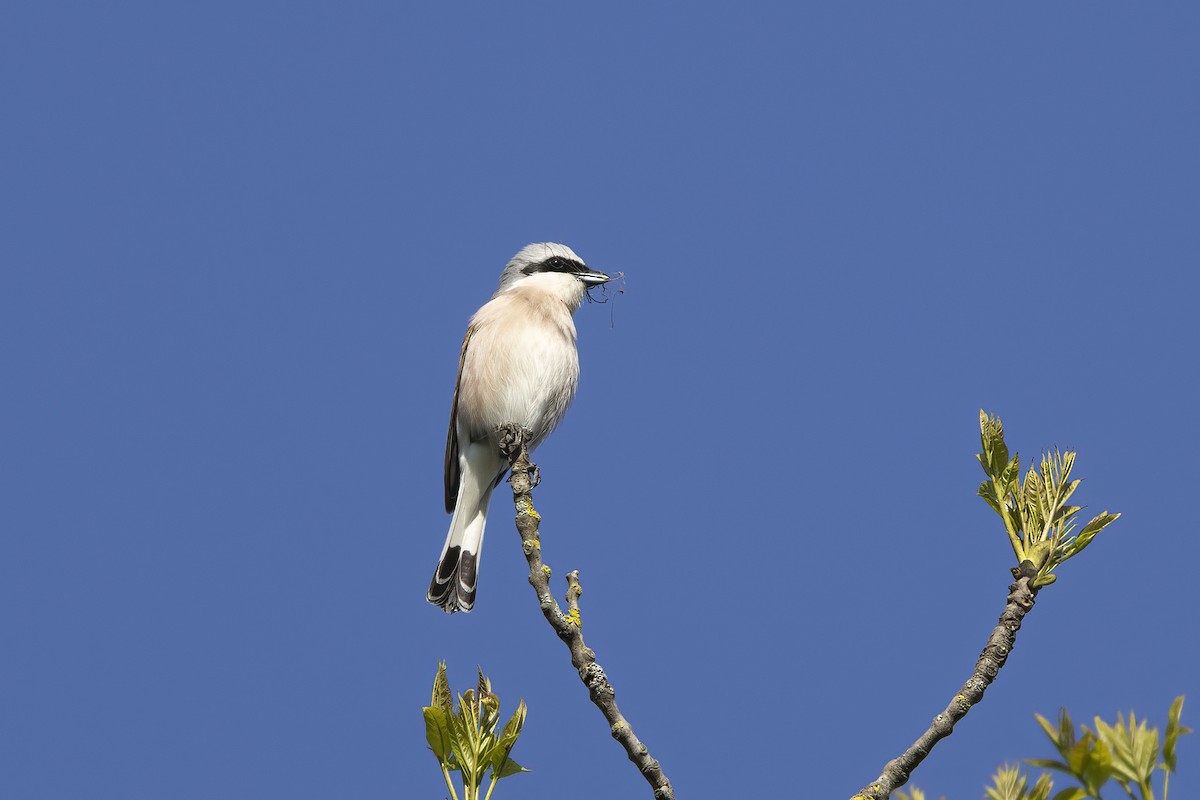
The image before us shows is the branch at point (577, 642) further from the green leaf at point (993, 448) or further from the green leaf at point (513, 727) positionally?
the green leaf at point (993, 448)

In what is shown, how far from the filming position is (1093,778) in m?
1.76

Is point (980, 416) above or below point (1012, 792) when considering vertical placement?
above

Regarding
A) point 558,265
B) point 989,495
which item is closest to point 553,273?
point 558,265

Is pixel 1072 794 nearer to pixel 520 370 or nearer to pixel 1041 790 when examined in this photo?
pixel 1041 790

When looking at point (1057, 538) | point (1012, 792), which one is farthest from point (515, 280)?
point (1012, 792)

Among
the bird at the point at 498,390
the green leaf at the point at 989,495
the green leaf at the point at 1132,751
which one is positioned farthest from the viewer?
the bird at the point at 498,390

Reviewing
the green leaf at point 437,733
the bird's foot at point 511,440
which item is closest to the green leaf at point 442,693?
the green leaf at point 437,733

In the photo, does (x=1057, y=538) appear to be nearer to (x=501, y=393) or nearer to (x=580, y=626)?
(x=580, y=626)

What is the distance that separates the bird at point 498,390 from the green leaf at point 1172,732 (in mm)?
5068

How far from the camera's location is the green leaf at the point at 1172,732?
5.97 ft

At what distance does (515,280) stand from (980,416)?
544 cm

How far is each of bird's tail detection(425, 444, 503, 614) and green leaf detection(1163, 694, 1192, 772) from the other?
5.42 m

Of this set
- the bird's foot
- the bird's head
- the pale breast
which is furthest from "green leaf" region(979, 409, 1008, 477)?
the bird's head

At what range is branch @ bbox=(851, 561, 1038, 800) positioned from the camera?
2887 mm
